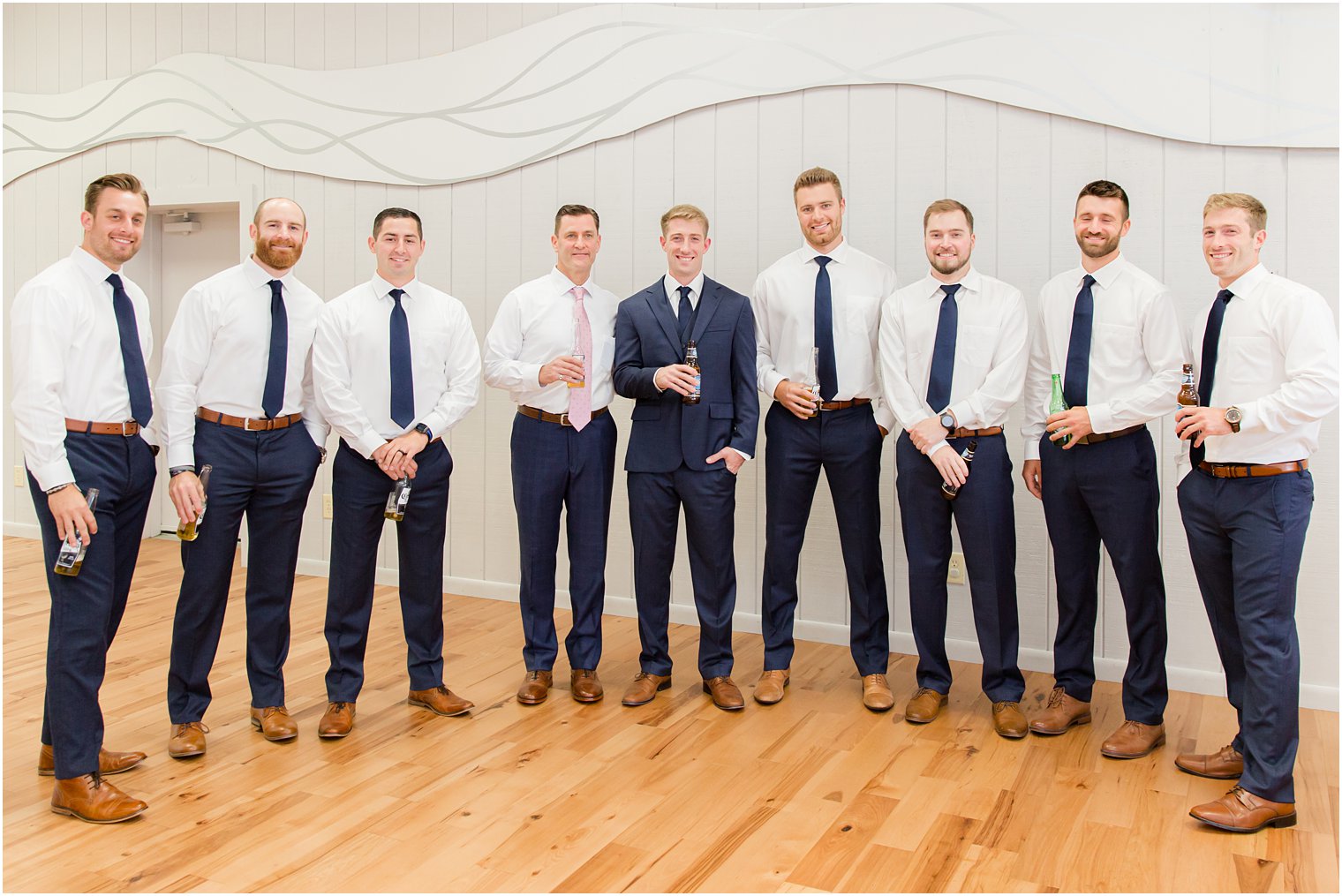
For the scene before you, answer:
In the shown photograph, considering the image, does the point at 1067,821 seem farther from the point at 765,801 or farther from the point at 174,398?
the point at 174,398

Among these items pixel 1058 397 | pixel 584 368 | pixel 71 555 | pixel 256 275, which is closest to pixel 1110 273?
pixel 1058 397

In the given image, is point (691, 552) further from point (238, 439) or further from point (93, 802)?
point (93, 802)

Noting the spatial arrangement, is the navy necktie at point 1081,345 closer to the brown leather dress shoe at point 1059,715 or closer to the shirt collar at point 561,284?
the brown leather dress shoe at point 1059,715

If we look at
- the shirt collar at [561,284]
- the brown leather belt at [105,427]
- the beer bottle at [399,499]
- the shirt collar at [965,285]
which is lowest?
the beer bottle at [399,499]

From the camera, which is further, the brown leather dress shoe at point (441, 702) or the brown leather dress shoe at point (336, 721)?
the brown leather dress shoe at point (441, 702)

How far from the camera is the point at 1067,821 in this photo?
2715mm

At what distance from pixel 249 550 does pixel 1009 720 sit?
2.48m

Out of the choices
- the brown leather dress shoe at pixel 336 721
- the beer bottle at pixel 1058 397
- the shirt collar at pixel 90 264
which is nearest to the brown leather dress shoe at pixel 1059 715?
the beer bottle at pixel 1058 397

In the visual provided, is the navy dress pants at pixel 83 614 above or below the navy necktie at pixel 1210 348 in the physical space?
below

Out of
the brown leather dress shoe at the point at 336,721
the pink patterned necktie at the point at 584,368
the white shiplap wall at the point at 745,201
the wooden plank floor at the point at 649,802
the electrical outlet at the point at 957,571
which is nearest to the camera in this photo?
the wooden plank floor at the point at 649,802

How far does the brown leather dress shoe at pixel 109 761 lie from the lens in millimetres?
2961

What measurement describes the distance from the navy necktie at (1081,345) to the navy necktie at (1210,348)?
38 cm

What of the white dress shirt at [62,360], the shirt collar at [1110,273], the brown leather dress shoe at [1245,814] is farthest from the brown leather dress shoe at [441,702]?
the shirt collar at [1110,273]

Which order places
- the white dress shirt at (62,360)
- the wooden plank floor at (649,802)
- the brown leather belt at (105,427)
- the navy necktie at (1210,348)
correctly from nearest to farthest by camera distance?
the wooden plank floor at (649,802), the white dress shirt at (62,360), the brown leather belt at (105,427), the navy necktie at (1210,348)
